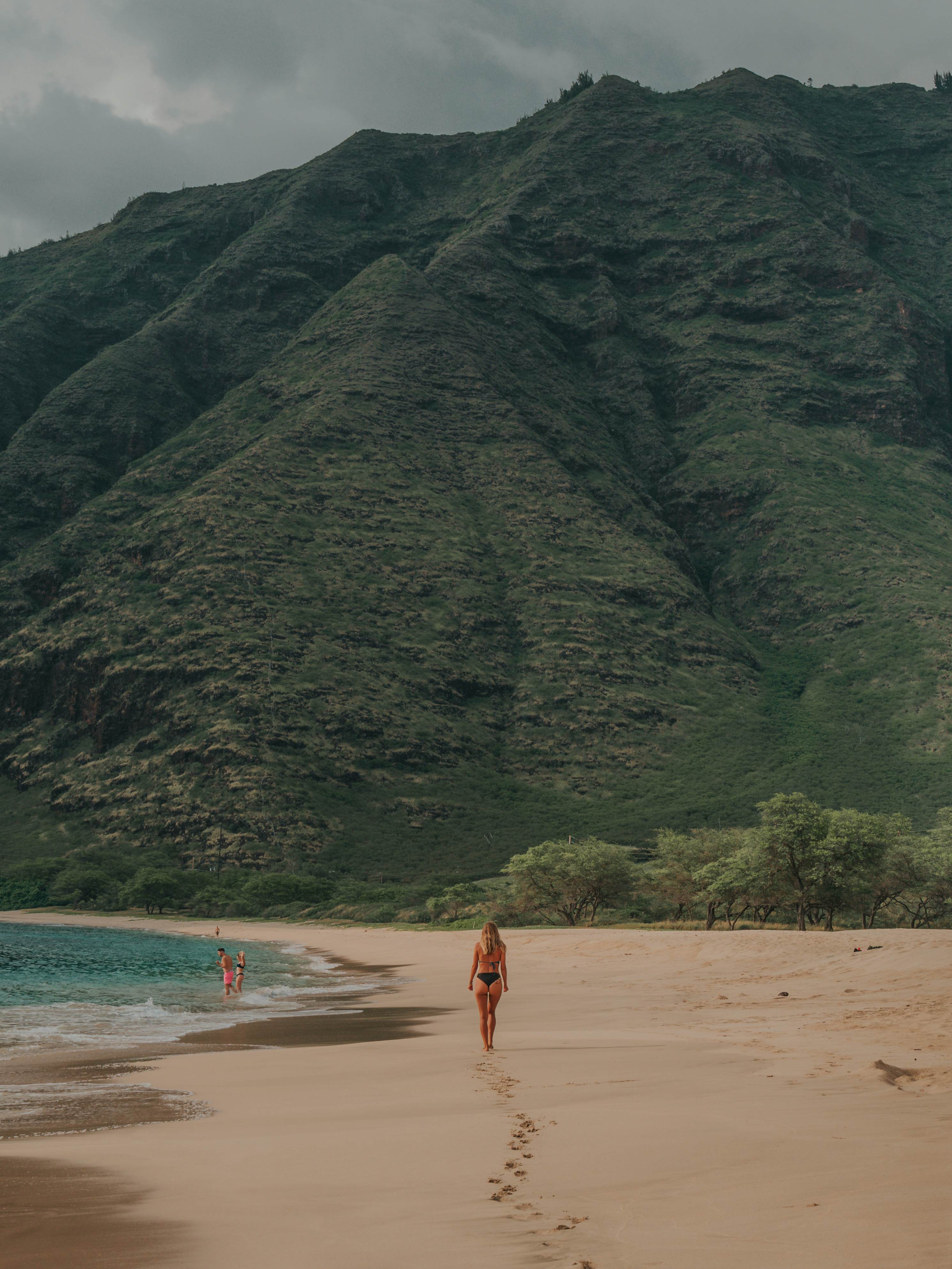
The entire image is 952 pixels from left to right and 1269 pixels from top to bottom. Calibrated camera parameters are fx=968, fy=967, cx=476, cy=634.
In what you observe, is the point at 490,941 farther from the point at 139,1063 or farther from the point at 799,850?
the point at 799,850

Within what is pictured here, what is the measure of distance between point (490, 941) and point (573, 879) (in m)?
39.9

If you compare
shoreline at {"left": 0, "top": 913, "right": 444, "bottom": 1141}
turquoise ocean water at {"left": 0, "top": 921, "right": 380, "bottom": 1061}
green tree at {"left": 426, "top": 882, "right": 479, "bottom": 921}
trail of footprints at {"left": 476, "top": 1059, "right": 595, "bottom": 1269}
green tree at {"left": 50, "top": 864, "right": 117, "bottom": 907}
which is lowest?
green tree at {"left": 50, "top": 864, "right": 117, "bottom": 907}

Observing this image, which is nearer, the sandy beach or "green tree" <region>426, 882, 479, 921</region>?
the sandy beach

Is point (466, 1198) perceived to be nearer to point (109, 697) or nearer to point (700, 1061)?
point (700, 1061)

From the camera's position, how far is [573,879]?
177 ft

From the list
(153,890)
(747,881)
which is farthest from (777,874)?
(153,890)

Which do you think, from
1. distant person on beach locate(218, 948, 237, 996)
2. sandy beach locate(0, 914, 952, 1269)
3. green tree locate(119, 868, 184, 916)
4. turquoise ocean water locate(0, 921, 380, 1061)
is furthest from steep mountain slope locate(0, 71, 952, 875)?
sandy beach locate(0, 914, 952, 1269)

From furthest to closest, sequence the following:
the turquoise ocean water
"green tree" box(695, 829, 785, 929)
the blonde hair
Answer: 1. "green tree" box(695, 829, 785, 929)
2. the turquoise ocean water
3. the blonde hair

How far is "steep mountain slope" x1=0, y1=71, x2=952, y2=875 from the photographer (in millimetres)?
115062

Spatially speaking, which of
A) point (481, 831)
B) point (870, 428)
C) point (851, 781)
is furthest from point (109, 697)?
point (870, 428)

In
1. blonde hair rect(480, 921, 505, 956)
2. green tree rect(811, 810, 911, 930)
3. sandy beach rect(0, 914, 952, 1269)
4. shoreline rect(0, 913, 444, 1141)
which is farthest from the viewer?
green tree rect(811, 810, 911, 930)

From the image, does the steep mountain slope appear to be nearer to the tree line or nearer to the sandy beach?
the tree line

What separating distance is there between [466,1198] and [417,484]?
490 ft

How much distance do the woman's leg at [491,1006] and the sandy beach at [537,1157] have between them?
44cm
